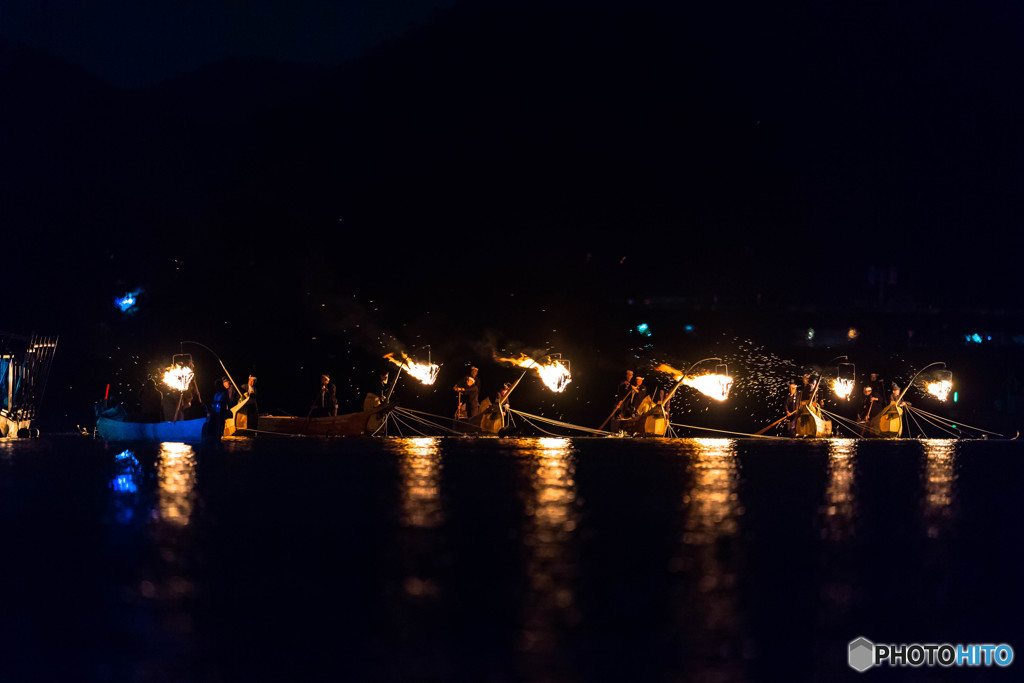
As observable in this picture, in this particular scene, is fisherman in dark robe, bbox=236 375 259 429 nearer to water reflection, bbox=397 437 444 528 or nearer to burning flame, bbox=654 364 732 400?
water reflection, bbox=397 437 444 528

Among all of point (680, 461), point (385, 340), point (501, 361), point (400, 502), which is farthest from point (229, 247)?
point (400, 502)

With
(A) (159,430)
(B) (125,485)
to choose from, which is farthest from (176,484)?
(A) (159,430)

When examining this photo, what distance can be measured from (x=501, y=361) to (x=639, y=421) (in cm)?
3850

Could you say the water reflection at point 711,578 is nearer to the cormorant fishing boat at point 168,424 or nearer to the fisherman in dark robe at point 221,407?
the fisherman in dark robe at point 221,407

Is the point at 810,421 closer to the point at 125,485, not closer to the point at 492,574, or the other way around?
the point at 125,485

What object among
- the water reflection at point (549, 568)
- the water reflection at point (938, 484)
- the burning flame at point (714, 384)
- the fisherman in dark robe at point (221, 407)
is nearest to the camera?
the water reflection at point (549, 568)

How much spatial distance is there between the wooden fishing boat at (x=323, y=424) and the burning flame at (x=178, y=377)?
1.54 metres

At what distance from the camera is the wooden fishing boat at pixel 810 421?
3428 cm

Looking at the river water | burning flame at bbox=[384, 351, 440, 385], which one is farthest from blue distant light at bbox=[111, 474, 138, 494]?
burning flame at bbox=[384, 351, 440, 385]

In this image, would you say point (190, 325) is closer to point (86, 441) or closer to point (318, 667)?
point (86, 441)

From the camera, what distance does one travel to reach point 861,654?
26.8 feet

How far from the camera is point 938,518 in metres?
15.4

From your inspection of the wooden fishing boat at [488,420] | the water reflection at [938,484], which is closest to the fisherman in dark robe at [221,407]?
the wooden fishing boat at [488,420]

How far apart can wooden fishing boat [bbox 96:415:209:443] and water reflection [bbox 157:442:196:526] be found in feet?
10.8
